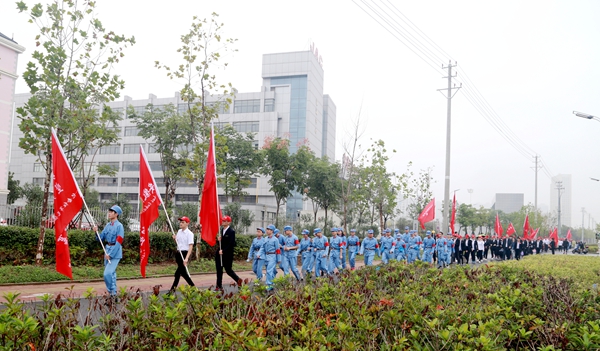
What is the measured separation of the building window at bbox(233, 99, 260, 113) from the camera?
197ft

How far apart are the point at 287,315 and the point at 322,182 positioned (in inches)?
1157

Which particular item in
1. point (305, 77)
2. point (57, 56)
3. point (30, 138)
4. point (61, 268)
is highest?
point (305, 77)

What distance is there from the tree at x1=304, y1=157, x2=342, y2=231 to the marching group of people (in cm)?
1032

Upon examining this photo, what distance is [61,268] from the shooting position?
8.54 m

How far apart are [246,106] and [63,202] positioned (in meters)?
52.5

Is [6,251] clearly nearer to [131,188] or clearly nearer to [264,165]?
[264,165]

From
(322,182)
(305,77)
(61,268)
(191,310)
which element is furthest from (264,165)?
(305,77)

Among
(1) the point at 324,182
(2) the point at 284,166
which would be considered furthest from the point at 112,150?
(1) the point at 324,182

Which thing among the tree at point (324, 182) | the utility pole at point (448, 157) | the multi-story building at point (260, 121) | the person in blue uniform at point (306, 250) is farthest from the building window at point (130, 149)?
the person in blue uniform at point (306, 250)

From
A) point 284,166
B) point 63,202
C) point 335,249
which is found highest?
point 284,166

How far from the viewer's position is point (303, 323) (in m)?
4.70

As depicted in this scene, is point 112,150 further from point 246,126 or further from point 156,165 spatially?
point 246,126

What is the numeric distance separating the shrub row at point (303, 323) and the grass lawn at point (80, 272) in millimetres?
8368

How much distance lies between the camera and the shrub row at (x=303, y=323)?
12.0 feet
